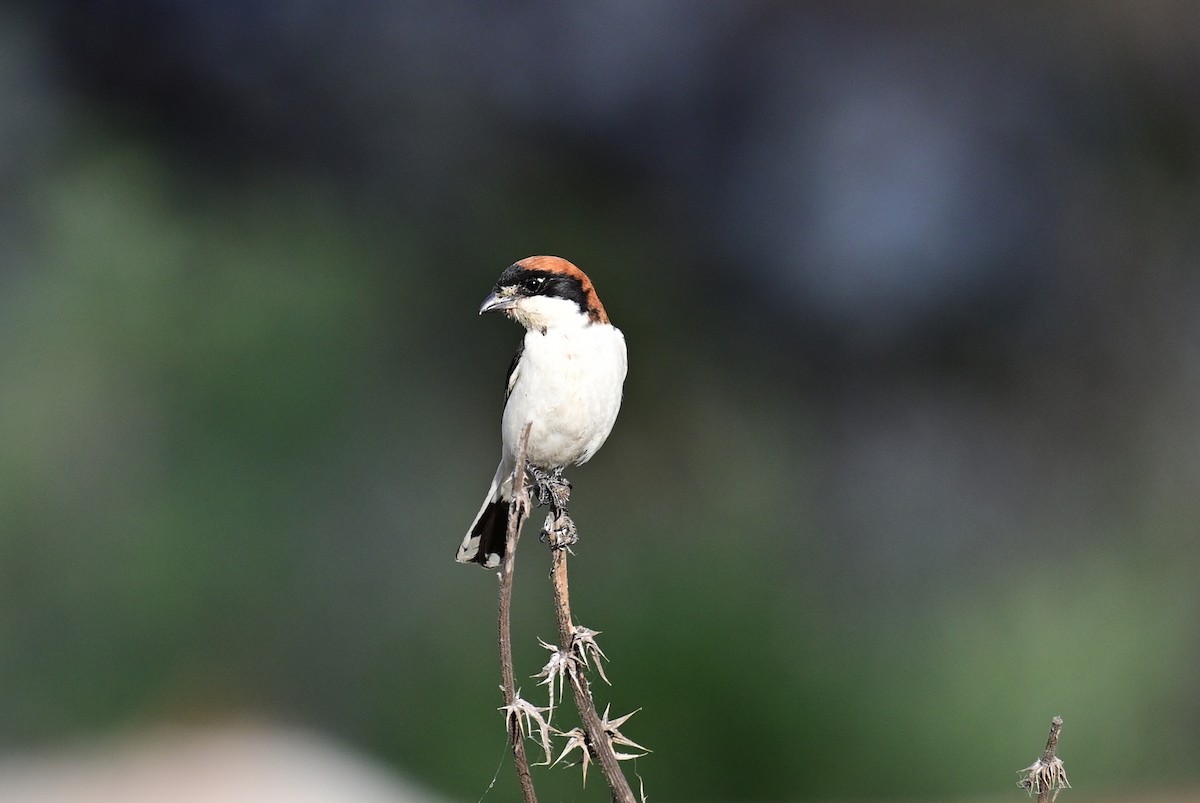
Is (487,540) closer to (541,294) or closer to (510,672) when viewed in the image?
(541,294)

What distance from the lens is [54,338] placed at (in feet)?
16.6

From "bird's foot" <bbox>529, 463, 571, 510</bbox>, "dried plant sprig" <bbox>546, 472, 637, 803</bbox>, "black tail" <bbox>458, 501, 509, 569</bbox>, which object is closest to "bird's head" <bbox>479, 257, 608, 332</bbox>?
"bird's foot" <bbox>529, 463, 571, 510</bbox>

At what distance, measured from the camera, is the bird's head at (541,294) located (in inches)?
86.9

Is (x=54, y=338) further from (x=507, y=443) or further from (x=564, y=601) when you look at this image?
(x=564, y=601)

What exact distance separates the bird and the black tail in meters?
0.02

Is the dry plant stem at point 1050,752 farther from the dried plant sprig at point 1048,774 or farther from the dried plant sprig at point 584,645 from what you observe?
the dried plant sprig at point 584,645

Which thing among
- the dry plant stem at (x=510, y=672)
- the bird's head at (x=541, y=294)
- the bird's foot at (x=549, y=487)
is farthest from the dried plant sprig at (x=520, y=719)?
the bird's head at (x=541, y=294)

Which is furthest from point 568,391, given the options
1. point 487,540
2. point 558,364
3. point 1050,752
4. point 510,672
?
point 1050,752

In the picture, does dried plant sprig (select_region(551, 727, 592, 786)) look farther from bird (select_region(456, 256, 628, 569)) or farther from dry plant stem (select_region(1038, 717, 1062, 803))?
bird (select_region(456, 256, 628, 569))

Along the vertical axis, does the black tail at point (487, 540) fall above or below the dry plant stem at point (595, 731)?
above

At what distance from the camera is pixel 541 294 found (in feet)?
7.29

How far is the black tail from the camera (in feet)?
7.74

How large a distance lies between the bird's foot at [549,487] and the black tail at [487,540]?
132 millimetres

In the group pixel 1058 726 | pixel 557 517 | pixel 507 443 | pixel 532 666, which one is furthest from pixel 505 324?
pixel 1058 726
